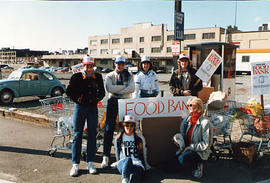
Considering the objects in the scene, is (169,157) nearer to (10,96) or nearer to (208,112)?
(208,112)

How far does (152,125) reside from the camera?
480 centimetres

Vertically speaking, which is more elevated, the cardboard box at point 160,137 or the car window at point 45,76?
the car window at point 45,76

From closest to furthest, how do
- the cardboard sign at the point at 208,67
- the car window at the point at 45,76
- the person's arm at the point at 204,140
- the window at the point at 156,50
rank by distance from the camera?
the person's arm at the point at 204,140 → the cardboard sign at the point at 208,67 → the car window at the point at 45,76 → the window at the point at 156,50

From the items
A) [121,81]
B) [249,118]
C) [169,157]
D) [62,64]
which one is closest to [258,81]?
[249,118]

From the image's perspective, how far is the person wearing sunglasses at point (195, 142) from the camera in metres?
4.27

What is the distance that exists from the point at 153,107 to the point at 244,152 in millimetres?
1979

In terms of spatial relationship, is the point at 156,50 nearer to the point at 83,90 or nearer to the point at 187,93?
the point at 187,93

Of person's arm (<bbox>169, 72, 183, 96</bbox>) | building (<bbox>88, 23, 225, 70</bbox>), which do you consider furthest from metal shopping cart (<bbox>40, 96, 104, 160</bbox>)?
building (<bbox>88, 23, 225, 70</bbox>)

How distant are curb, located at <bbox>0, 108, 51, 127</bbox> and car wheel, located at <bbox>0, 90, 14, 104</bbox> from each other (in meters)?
1.91

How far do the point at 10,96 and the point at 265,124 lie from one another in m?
10.4

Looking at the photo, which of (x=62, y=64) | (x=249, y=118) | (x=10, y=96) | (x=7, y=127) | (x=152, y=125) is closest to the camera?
(x=152, y=125)

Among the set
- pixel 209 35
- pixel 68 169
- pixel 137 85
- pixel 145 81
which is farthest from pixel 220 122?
pixel 209 35

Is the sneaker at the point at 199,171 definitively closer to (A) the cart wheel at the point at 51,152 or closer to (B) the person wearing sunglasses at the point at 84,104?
(B) the person wearing sunglasses at the point at 84,104

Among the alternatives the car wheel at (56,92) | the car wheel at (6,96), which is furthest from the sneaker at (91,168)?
the car wheel at (56,92)
